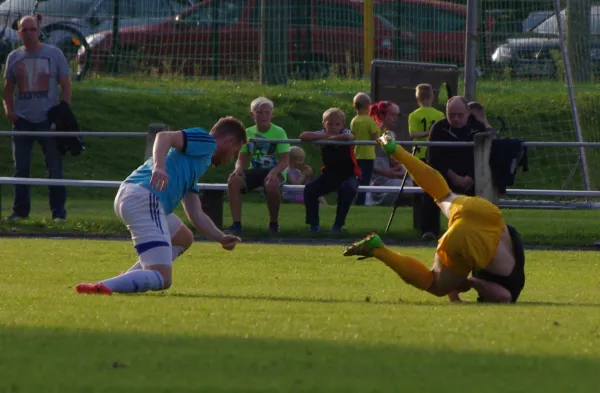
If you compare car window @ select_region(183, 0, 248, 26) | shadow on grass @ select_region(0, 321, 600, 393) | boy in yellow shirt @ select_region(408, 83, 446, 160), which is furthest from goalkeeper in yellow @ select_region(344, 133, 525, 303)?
car window @ select_region(183, 0, 248, 26)

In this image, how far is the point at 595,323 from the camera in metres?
7.16

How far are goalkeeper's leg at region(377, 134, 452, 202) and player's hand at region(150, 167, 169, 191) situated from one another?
1675 millimetres

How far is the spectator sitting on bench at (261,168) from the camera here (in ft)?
51.2

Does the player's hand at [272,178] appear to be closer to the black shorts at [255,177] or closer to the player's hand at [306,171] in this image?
the black shorts at [255,177]

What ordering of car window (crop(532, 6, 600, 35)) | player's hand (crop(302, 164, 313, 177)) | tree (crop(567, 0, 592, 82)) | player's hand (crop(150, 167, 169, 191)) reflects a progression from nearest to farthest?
player's hand (crop(150, 167, 169, 191)), player's hand (crop(302, 164, 313, 177)), tree (crop(567, 0, 592, 82)), car window (crop(532, 6, 600, 35))

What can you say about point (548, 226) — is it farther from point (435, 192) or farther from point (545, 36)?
point (435, 192)

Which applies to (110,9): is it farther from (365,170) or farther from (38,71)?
(365,170)

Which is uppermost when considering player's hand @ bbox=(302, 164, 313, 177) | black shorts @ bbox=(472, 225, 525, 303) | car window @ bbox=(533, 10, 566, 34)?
car window @ bbox=(533, 10, 566, 34)

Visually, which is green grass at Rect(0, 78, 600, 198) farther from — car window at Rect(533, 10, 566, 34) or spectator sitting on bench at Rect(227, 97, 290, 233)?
spectator sitting on bench at Rect(227, 97, 290, 233)

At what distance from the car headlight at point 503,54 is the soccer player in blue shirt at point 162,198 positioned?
13443 mm

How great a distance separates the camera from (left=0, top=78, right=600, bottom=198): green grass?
2177 centimetres

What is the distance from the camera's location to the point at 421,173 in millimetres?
9188

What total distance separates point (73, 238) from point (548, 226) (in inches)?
228

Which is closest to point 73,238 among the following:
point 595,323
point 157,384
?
point 595,323
